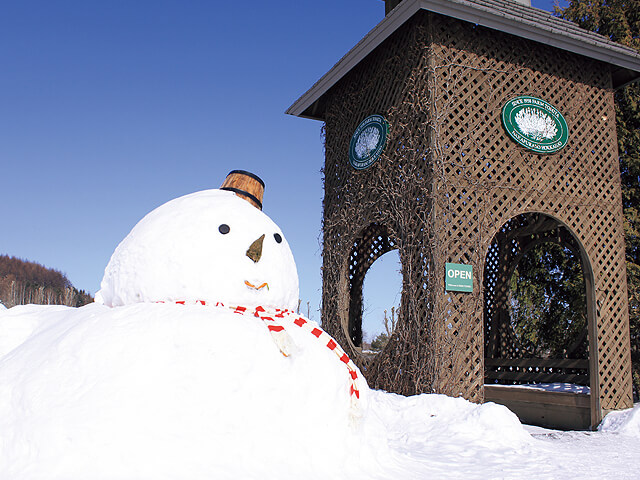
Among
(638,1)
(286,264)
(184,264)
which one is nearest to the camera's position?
(184,264)

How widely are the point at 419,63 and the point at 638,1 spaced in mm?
7550

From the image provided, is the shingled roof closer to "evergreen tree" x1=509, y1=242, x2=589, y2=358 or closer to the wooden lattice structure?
the wooden lattice structure

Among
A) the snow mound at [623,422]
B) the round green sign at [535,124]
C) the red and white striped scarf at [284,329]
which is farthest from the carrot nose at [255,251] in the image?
the snow mound at [623,422]

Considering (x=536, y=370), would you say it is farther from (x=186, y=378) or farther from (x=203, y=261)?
(x=186, y=378)

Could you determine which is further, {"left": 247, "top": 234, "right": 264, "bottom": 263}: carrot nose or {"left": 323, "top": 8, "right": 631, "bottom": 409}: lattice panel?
{"left": 323, "top": 8, "right": 631, "bottom": 409}: lattice panel

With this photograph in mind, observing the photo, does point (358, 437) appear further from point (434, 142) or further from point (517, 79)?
point (517, 79)

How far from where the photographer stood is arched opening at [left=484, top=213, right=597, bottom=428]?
7.76 metres

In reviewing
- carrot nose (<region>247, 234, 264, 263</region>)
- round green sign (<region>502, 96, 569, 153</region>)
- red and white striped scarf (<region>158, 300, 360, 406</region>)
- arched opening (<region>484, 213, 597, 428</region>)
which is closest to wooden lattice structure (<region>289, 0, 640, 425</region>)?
round green sign (<region>502, 96, 569, 153</region>)

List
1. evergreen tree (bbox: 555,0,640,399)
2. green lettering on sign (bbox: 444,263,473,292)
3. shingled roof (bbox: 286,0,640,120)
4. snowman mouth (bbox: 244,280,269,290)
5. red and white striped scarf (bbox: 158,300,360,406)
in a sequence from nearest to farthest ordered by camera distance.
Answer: red and white striped scarf (bbox: 158,300,360,406) → snowman mouth (bbox: 244,280,269,290) → green lettering on sign (bbox: 444,263,473,292) → shingled roof (bbox: 286,0,640,120) → evergreen tree (bbox: 555,0,640,399)

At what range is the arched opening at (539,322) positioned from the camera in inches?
306

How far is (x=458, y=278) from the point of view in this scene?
665cm

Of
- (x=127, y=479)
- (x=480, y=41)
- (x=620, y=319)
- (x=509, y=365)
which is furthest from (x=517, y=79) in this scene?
(x=127, y=479)

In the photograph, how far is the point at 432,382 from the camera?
6438mm

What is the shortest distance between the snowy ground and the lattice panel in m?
3.18
